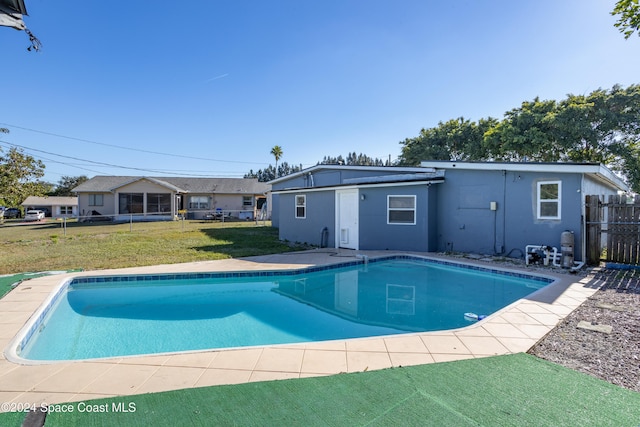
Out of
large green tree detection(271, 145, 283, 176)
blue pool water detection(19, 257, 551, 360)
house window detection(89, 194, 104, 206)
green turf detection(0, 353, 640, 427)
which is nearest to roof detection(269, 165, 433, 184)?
blue pool water detection(19, 257, 551, 360)

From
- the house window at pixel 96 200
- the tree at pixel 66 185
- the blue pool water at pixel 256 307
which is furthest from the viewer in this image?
the tree at pixel 66 185

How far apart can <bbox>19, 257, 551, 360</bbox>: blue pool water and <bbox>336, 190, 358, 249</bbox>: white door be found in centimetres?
315

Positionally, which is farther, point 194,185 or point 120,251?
point 194,185

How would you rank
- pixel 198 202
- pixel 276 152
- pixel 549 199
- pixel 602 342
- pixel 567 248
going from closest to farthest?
pixel 602 342 < pixel 567 248 < pixel 549 199 < pixel 198 202 < pixel 276 152

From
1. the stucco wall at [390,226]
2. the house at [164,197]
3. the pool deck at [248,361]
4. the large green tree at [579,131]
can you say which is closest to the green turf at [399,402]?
the pool deck at [248,361]

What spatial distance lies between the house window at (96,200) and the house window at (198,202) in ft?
25.3

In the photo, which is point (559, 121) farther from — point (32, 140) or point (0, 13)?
point (32, 140)

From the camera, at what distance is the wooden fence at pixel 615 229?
7855 millimetres

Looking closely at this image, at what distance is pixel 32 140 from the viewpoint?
1168 inches

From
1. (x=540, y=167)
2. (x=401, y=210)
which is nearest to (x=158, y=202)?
(x=401, y=210)

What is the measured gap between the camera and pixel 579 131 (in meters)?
17.0

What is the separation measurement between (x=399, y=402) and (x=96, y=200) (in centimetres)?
3429

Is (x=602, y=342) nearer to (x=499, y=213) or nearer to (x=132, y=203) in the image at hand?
(x=499, y=213)

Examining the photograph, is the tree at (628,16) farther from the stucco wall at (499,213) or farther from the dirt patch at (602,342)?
the dirt patch at (602,342)
